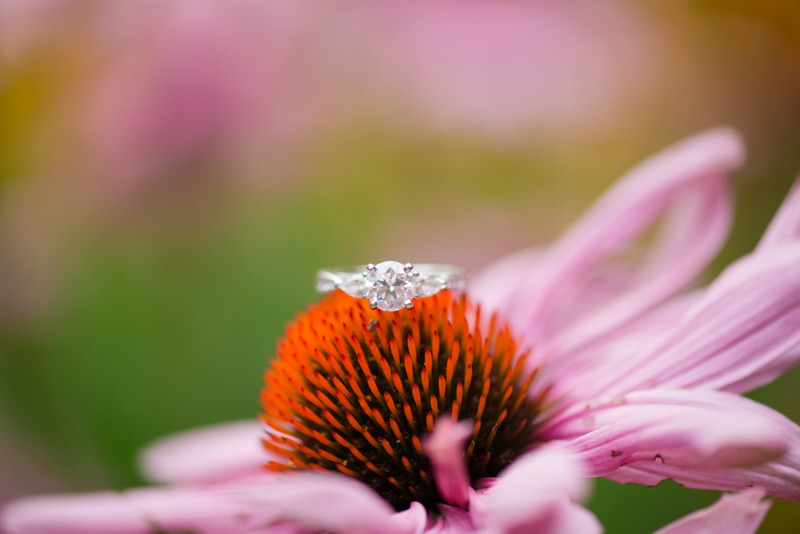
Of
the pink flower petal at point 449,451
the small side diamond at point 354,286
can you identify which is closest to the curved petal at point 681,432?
the pink flower petal at point 449,451

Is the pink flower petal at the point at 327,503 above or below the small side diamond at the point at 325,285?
below

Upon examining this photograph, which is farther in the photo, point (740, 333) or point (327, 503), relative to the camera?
point (740, 333)

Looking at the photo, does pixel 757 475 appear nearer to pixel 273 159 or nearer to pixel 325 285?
pixel 325 285

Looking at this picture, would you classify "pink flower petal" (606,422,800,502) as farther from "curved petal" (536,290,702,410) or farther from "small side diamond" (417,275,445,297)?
"small side diamond" (417,275,445,297)

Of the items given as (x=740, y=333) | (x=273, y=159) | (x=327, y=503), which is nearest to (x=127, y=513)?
(x=327, y=503)

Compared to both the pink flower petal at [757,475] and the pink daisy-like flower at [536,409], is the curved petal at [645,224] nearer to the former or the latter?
the pink daisy-like flower at [536,409]

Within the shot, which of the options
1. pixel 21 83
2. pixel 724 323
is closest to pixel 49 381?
pixel 21 83

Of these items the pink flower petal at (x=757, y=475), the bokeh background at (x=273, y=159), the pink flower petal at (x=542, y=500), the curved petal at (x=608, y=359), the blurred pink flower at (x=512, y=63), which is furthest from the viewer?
the blurred pink flower at (x=512, y=63)
